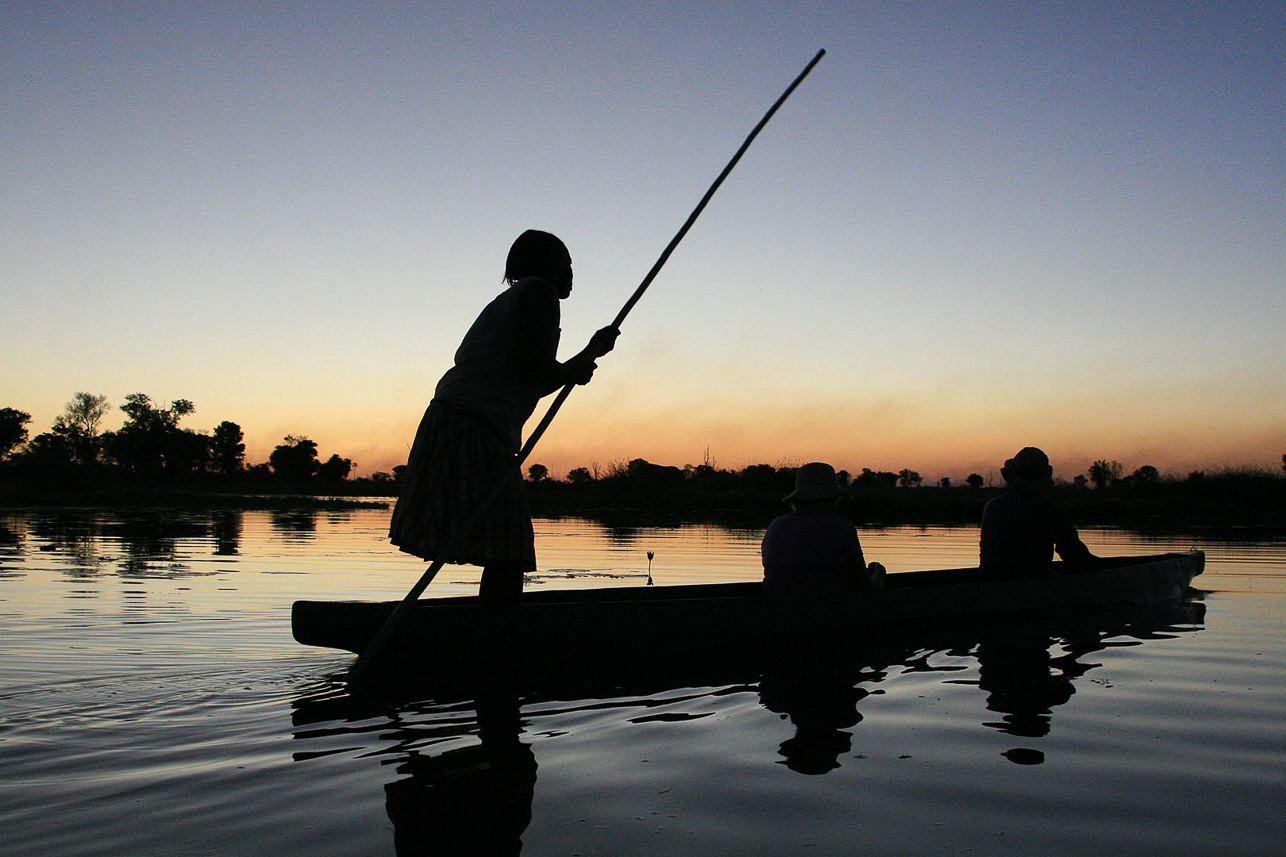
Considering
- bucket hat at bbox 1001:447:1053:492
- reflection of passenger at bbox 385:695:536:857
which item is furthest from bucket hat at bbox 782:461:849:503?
reflection of passenger at bbox 385:695:536:857

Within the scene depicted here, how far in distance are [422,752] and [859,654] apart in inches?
112

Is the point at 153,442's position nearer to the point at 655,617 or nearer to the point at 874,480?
the point at 874,480

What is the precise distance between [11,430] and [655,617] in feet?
359

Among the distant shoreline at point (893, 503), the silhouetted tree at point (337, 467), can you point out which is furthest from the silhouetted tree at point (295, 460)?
the distant shoreline at point (893, 503)

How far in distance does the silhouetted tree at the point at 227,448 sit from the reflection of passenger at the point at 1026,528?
105m

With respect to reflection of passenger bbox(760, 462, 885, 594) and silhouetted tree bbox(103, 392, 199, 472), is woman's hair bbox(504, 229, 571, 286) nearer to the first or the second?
reflection of passenger bbox(760, 462, 885, 594)

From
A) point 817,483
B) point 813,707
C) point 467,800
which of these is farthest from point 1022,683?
point 467,800

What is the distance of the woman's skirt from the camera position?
3738mm

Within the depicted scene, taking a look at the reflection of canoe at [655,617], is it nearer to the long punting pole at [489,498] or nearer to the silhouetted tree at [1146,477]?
the long punting pole at [489,498]

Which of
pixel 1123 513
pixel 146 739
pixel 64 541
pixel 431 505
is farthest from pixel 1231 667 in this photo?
pixel 1123 513

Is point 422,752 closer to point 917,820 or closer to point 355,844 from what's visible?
point 355,844

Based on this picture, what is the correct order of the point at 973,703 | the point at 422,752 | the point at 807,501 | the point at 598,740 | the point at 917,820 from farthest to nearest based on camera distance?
the point at 807,501 → the point at 973,703 → the point at 598,740 → the point at 422,752 → the point at 917,820

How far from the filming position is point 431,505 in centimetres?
379

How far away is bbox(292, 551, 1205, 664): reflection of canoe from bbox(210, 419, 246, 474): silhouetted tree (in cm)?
10570
